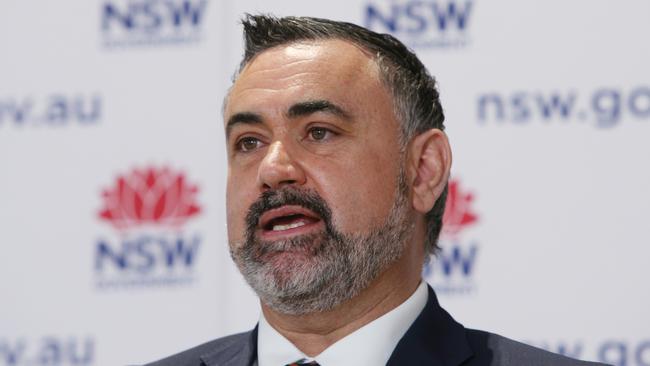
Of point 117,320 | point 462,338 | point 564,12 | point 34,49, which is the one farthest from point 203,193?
point 462,338

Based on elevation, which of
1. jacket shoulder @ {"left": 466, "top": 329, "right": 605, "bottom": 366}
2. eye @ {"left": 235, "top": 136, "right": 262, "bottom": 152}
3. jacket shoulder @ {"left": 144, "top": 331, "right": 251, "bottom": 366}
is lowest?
jacket shoulder @ {"left": 144, "top": 331, "right": 251, "bottom": 366}

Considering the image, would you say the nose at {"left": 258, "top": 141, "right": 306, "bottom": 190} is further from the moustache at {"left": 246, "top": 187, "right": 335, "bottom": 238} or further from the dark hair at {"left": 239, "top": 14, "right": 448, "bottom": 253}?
the dark hair at {"left": 239, "top": 14, "right": 448, "bottom": 253}

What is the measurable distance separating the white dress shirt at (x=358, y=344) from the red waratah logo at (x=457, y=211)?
0.98 metres

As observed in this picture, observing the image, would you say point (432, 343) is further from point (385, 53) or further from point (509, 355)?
point (385, 53)

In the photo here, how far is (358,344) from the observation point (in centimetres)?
212

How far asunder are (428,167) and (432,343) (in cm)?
37

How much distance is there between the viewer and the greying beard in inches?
80.7

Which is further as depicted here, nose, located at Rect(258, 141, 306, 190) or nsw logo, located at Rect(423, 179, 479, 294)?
nsw logo, located at Rect(423, 179, 479, 294)

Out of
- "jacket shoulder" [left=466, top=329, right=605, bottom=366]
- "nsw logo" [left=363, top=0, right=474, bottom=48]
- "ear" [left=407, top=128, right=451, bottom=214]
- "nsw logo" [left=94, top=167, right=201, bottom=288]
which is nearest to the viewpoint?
"jacket shoulder" [left=466, top=329, right=605, bottom=366]

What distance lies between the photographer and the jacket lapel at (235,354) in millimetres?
2211

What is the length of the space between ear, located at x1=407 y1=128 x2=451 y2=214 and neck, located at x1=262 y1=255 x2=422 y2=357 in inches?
5.5

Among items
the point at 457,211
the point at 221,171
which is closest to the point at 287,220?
the point at 457,211

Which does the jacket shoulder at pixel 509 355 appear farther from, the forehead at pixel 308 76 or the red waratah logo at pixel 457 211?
the red waratah logo at pixel 457 211

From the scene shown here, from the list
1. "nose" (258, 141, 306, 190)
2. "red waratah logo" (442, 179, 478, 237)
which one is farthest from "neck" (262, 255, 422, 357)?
"red waratah logo" (442, 179, 478, 237)
